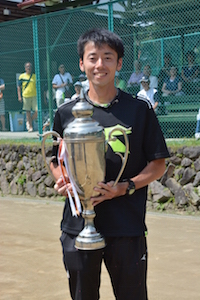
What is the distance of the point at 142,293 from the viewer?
2.45 meters

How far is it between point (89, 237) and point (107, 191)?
0.71 feet

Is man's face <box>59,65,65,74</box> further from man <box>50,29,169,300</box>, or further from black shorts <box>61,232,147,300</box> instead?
black shorts <box>61,232,147,300</box>

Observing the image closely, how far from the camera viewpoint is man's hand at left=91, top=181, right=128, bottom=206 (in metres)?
2.21

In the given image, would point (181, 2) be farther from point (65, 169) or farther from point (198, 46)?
point (65, 169)

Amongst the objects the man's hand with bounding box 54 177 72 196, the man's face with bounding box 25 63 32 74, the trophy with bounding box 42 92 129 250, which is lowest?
the man's hand with bounding box 54 177 72 196

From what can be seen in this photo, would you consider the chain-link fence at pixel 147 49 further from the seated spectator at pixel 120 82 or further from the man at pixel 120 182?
the man at pixel 120 182

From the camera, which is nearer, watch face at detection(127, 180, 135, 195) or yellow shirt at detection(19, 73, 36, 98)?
watch face at detection(127, 180, 135, 195)

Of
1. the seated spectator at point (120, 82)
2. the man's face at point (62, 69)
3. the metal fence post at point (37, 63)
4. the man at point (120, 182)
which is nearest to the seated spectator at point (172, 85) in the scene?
the seated spectator at point (120, 82)

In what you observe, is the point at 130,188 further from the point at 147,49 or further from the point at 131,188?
the point at 147,49

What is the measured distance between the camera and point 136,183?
238 centimetres

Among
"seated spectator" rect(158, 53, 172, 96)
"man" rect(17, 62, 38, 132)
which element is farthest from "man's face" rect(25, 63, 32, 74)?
"seated spectator" rect(158, 53, 172, 96)

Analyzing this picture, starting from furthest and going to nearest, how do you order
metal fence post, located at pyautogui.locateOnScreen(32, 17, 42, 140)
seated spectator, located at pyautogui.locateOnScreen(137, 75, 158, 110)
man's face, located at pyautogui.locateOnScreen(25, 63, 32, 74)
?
1. man's face, located at pyautogui.locateOnScreen(25, 63, 32, 74)
2. metal fence post, located at pyautogui.locateOnScreen(32, 17, 42, 140)
3. seated spectator, located at pyautogui.locateOnScreen(137, 75, 158, 110)

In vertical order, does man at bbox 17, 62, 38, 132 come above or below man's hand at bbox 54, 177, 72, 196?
above

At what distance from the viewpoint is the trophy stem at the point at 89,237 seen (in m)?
2.23
